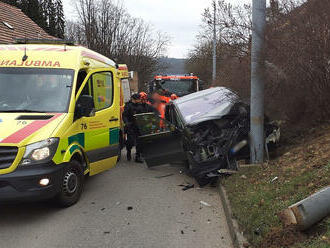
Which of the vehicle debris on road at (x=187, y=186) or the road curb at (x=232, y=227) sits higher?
the road curb at (x=232, y=227)

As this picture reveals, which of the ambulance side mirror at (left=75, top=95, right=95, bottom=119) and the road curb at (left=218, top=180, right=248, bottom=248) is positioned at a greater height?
the ambulance side mirror at (left=75, top=95, right=95, bottom=119)

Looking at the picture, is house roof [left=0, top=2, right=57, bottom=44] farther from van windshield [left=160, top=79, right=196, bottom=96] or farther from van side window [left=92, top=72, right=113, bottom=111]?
van side window [left=92, top=72, right=113, bottom=111]

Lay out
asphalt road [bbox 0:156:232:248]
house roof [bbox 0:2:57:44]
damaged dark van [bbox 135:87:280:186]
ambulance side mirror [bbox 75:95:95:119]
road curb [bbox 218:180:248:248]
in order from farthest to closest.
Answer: house roof [bbox 0:2:57:44] < damaged dark van [bbox 135:87:280:186] < ambulance side mirror [bbox 75:95:95:119] < asphalt road [bbox 0:156:232:248] < road curb [bbox 218:180:248:248]

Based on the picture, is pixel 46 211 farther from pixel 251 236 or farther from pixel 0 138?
pixel 251 236

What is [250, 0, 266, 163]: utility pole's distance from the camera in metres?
6.11

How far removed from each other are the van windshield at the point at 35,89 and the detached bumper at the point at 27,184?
39.7 inches

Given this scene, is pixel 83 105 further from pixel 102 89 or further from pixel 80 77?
pixel 102 89

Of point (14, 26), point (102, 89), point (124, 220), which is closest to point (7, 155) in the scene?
point (124, 220)

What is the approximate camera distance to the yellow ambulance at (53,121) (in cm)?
441

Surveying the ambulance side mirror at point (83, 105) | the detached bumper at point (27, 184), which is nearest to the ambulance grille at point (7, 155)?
the detached bumper at point (27, 184)

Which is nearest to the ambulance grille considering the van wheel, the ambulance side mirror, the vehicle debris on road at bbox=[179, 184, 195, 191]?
the van wheel

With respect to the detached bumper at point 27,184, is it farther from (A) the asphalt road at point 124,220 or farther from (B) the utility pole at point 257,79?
(B) the utility pole at point 257,79

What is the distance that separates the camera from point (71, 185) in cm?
519

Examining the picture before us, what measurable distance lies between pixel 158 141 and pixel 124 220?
255 cm
